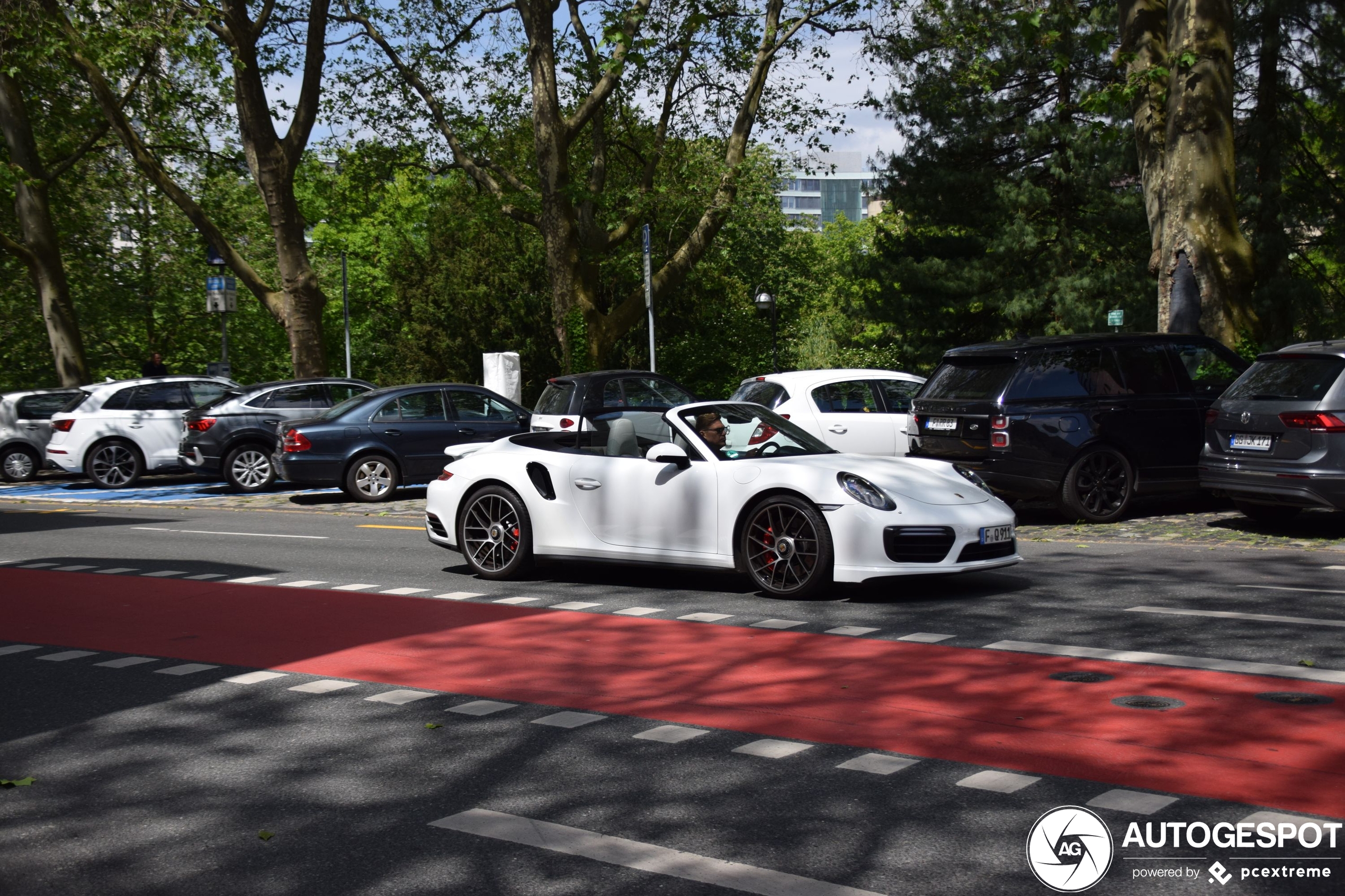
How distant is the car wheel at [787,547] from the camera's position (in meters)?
9.34

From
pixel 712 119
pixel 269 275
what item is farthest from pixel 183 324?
pixel 712 119

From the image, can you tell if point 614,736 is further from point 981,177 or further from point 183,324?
point 183,324

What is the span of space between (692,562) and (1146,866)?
5991 mm

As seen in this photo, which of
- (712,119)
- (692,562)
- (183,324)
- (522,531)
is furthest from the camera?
(183,324)

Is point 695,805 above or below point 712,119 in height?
below

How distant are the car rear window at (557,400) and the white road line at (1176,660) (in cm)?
1100

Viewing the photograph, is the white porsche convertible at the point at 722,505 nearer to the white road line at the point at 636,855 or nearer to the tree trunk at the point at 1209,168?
the white road line at the point at 636,855

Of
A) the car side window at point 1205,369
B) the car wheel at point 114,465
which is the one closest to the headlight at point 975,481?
the car side window at point 1205,369

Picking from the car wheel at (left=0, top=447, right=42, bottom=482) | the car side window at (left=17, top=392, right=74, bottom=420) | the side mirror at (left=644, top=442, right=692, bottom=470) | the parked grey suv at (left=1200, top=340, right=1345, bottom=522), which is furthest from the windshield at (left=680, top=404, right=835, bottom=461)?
the car wheel at (left=0, top=447, right=42, bottom=482)

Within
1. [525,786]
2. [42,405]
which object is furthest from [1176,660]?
[42,405]

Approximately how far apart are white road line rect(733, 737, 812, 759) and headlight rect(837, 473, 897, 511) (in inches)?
143

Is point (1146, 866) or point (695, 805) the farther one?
point (695, 805)

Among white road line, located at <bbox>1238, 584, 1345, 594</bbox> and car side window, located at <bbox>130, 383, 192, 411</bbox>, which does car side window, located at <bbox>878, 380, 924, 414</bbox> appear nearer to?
white road line, located at <bbox>1238, 584, 1345, 594</bbox>

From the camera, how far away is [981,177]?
3934cm
